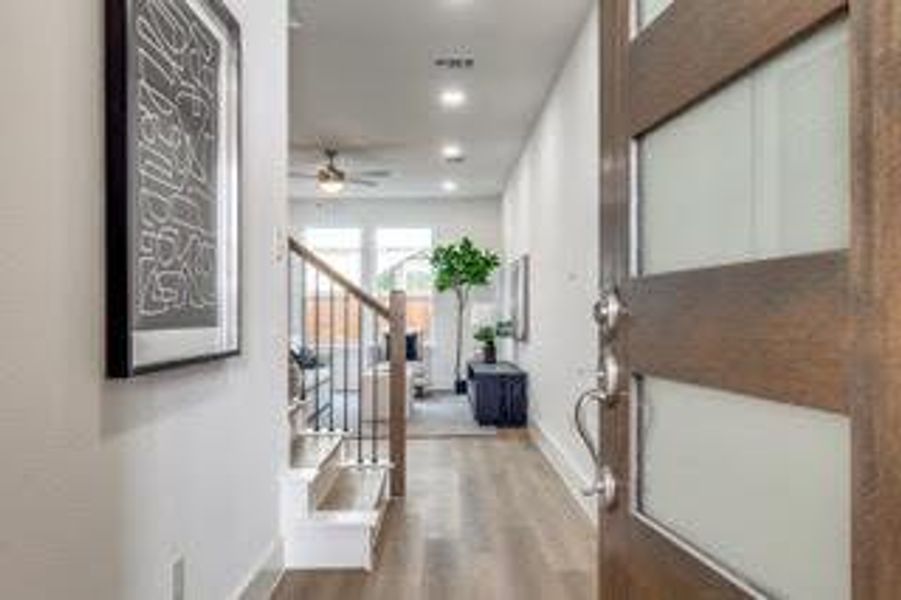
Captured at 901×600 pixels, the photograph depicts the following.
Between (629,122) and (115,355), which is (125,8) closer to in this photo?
(115,355)

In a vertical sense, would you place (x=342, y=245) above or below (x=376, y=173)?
below

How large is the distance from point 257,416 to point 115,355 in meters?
1.45

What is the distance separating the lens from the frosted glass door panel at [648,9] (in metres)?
1.22

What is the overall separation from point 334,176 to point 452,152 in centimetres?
125

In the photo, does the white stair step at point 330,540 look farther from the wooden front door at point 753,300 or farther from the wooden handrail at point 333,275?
the wooden front door at point 753,300

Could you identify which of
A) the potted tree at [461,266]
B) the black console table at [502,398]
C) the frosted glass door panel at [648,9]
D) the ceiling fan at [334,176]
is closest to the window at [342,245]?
the potted tree at [461,266]

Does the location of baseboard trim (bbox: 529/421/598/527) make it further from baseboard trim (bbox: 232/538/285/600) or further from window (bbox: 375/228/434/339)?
window (bbox: 375/228/434/339)

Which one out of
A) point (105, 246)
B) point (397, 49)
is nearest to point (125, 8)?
point (105, 246)

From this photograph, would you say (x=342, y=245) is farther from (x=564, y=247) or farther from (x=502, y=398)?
(x=564, y=247)

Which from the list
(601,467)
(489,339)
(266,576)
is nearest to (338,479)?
(266,576)

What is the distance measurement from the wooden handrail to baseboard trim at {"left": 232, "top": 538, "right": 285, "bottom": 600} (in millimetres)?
1657

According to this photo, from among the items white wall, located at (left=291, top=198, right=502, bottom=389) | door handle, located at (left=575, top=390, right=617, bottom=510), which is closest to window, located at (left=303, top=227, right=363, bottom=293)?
white wall, located at (left=291, top=198, right=502, bottom=389)

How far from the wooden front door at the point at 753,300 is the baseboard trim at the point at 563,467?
2.91 meters

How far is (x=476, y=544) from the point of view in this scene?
4293 mm
